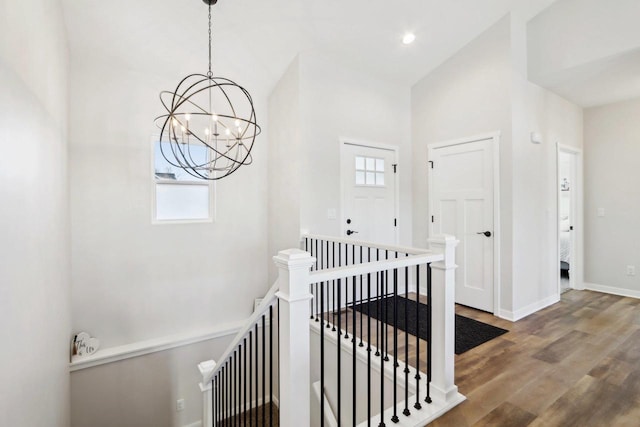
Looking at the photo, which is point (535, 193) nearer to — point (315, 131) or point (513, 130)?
point (513, 130)

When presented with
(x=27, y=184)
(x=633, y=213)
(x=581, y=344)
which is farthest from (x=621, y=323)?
(x=27, y=184)

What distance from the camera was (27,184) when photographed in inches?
67.1

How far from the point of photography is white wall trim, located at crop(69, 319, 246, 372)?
10.7ft

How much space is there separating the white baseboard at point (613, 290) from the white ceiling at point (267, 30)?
3689 millimetres

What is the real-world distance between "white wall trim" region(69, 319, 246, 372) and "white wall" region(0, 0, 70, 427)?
1.74 ft

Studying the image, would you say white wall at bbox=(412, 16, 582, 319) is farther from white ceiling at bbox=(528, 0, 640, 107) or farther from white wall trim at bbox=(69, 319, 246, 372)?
white wall trim at bbox=(69, 319, 246, 372)

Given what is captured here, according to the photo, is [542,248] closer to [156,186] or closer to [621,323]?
[621,323]

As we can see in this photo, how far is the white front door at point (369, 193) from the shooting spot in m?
3.93

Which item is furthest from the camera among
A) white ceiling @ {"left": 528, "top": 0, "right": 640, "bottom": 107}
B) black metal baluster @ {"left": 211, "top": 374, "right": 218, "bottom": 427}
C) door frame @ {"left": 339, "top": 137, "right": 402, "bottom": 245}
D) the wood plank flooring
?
door frame @ {"left": 339, "top": 137, "right": 402, "bottom": 245}

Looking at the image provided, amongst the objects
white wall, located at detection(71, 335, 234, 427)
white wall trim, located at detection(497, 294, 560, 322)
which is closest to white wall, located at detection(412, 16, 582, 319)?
white wall trim, located at detection(497, 294, 560, 322)

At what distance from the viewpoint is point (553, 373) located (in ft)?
7.38

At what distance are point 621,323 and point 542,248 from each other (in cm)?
98

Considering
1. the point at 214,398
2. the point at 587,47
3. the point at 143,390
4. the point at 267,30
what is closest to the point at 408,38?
the point at 267,30

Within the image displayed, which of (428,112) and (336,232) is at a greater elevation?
(428,112)
